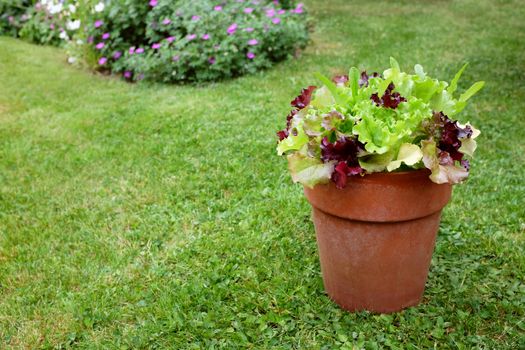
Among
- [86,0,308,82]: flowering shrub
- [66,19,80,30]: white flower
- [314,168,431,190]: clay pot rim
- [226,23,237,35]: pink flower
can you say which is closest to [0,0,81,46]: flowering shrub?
[66,19,80,30]: white flower

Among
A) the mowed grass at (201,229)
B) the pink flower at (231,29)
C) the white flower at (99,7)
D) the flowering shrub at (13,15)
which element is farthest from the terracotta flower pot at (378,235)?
the flowering shrub at (13,15)

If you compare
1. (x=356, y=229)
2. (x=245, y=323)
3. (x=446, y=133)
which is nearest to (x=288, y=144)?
(x=356, y=229)

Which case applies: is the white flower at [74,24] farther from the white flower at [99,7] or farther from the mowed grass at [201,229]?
the mowed grass at [201,229]

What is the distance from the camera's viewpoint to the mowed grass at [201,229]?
2553 millimetres

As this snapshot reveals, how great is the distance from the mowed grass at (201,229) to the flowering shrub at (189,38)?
0.27 meters

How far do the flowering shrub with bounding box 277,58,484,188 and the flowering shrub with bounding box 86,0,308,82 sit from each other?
12.5 ft

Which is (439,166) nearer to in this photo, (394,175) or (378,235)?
(394,175)

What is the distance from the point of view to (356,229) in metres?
2.38

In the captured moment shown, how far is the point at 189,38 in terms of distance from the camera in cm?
612

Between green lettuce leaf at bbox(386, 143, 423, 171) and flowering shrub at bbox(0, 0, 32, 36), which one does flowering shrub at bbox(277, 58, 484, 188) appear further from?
flowering shrub at bbox(0, 0, 32, 36)

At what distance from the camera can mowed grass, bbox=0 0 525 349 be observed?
255 cm

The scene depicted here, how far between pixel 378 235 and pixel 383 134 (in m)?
0.45

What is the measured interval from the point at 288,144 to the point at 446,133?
64 centimetres

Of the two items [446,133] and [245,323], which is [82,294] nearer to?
[245,323]
